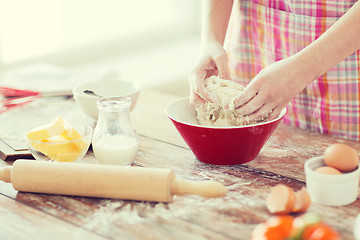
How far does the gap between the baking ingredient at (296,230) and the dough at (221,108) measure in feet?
1.40

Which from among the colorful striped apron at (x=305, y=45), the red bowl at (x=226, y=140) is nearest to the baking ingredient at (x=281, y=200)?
the red bowl at (x=226, y=140)

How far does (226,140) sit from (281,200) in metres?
0.27

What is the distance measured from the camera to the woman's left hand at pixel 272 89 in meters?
1.32

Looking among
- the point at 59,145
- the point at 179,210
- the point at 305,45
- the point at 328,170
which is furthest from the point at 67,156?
the point at 305,45

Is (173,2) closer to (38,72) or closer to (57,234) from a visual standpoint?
(38,72)

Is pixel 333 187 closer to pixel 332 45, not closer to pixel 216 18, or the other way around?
pixel 332 45

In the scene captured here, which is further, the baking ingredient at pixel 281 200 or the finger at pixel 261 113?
the finger at pixel 261 113

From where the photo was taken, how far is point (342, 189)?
1.12 metres

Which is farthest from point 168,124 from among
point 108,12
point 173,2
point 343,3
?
point 173,2

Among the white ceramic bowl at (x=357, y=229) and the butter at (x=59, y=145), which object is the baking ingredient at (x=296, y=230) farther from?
the butter at (x=59, y=145)

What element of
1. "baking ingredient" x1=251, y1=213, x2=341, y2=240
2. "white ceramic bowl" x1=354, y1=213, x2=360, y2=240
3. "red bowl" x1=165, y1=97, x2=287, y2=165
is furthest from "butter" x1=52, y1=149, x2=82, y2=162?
"white ceramic bowl" x1=354, y1=213, x2=360, y2=240

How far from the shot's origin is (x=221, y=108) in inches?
55.2

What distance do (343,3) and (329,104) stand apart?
0.31 m

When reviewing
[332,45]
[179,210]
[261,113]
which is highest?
[332,45]
